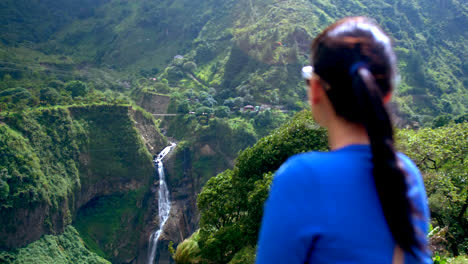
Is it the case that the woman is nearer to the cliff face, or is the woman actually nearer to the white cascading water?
the cliff face

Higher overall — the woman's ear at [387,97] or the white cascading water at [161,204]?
the woman's ear at [387,97]

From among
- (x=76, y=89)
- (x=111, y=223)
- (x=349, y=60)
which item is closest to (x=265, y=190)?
(x=349, y=60)

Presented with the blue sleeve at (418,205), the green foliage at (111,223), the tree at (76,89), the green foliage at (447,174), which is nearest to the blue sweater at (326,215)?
the blue sleeve at (418,205)

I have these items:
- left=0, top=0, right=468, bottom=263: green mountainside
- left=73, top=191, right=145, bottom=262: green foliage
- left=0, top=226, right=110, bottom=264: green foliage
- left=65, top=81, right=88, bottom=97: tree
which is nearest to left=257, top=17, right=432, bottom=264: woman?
left=0, top=0, right=468, bottom=263: green mountainside

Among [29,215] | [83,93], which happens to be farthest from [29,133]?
[83,93]

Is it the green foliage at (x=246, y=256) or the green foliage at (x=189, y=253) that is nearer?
the green foliage at (x=246, y=256)

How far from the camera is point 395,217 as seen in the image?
1052 millimetres

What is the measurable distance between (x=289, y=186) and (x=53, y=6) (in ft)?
285

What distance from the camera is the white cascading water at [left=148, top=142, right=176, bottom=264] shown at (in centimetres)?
2784

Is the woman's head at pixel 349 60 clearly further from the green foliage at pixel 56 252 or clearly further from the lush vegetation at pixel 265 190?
the green foliage at pixel 56 252

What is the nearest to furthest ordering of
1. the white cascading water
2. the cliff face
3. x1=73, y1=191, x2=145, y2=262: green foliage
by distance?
the cliff face → x1=73, y1=191, x2=145, y2=262: green foliage → the white cascading water

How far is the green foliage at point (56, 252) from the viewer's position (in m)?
21.1

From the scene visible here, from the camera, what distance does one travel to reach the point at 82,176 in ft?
90.1

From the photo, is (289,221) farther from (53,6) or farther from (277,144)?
(53,6)
